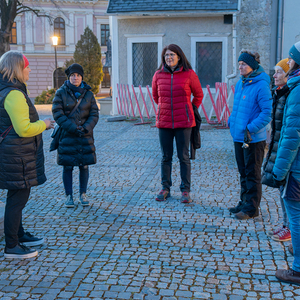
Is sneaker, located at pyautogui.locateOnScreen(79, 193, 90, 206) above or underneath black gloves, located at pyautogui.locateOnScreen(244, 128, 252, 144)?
underneath

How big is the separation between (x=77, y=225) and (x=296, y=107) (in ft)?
8.57

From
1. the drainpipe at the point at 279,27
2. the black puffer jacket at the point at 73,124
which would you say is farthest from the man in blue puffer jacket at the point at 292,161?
the drainpipe at the point at 279,27

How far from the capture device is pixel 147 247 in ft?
13.1

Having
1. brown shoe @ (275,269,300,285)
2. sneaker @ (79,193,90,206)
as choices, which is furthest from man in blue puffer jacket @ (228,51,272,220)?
sneaker @ (79,193,90,206)

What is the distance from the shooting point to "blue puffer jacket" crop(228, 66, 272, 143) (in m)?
4.50

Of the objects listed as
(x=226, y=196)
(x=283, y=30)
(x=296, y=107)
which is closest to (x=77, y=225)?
(x=226, y=196)

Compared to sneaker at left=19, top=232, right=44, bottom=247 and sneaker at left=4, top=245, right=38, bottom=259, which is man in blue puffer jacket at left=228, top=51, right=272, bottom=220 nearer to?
sneaker at left=19, top=232, right=44, bottom=247

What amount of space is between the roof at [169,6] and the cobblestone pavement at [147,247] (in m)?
9.39

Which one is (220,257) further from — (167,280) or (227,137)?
(227,137)

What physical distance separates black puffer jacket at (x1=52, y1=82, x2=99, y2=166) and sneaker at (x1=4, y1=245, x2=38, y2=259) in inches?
61.6

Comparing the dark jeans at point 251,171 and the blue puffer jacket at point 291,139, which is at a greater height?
the blue puffer jacket at point 291,139

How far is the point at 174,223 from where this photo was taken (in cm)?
467

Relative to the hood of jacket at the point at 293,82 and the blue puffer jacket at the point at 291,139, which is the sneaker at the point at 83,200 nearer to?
the blue puffer jacket at the point at 291,139

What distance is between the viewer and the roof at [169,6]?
1466cm
